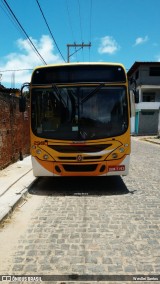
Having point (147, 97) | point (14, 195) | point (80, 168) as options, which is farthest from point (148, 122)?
point (14, 195)

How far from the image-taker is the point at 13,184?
902cm

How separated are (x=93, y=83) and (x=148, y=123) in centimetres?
4382

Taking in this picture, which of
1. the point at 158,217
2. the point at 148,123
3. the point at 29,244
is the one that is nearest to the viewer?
the point at 29,244

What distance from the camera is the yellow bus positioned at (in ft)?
27.5

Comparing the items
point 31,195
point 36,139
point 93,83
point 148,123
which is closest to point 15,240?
point 31,195

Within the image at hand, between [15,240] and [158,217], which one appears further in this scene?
[158,217]

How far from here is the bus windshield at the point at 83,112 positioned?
840 centimetres

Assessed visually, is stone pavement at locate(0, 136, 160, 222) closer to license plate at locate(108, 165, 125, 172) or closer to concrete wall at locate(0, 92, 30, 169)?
concrete wall at locate(0, 92, 30, 169)

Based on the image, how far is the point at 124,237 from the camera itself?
17.0 ft

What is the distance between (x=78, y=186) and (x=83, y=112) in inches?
86.3

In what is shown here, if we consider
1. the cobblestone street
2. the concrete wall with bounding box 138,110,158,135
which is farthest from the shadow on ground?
the concrete wall with bounding box 138,110,158,135

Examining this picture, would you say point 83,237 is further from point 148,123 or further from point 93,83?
point 148,123

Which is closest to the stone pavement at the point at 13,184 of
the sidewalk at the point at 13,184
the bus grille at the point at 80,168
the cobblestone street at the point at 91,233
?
the sidewalk at the point at 13,184

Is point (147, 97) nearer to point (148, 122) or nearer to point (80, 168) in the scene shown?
point (148, 122)
